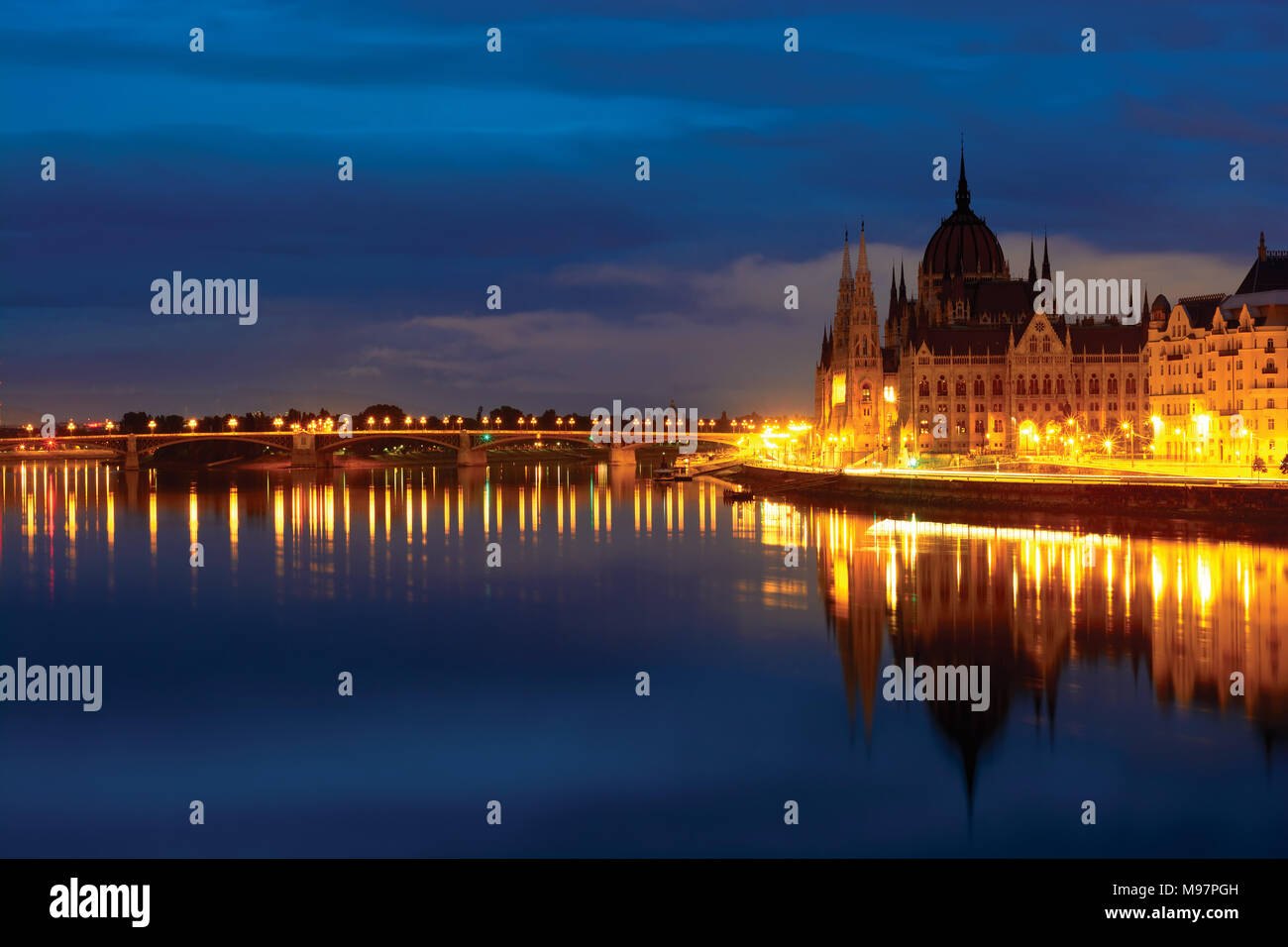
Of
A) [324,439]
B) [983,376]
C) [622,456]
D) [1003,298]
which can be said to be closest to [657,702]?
[983,376]

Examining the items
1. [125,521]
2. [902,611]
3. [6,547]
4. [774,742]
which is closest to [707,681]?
[774,742]

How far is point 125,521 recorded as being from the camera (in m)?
81.3

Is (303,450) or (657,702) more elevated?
(303,450)

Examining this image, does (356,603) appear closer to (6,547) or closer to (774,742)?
(774,742)

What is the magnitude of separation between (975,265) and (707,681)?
127302 mm

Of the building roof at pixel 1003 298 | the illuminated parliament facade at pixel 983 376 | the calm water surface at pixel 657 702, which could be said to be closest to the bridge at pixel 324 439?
the illuminated parliament facade at pixel 983 376

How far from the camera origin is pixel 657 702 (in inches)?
1214

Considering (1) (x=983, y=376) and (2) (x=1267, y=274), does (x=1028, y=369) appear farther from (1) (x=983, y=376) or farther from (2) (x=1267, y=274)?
(2) (x=1267, y=274)

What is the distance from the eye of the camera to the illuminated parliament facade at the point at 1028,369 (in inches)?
3307

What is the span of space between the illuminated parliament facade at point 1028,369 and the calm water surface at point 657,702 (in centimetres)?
3183

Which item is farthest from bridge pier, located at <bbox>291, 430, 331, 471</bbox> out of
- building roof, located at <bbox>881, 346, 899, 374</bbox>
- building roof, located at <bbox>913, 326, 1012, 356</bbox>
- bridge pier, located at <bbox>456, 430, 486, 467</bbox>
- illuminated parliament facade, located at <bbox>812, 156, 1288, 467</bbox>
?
building roof, located at <bbox>913, 326, 1012, 356</bbox>

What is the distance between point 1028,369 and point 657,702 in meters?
109

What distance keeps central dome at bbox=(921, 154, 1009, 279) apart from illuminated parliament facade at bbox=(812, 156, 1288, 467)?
190 millimetres

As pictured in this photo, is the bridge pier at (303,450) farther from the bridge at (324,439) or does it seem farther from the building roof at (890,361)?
the building roof at (890,361)
